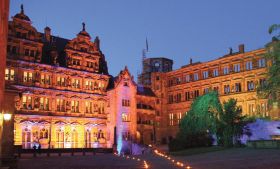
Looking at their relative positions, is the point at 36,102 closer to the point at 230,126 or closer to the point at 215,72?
the point at 230,126

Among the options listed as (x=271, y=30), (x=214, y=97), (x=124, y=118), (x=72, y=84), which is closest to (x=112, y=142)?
(x=124, y=118)

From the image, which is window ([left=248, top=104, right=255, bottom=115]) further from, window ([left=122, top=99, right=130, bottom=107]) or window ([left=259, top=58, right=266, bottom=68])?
window ([left=122, top=99, right=130, bottom=107])

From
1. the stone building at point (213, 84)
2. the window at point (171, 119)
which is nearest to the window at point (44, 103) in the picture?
the stone building at point (213, 84)

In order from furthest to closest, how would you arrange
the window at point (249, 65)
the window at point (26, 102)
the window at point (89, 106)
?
the window at point (249, 65)
the window at point (89, 106)
the window at point (26, 102)

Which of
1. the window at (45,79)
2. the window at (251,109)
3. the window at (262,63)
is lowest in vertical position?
the window at (251,109)

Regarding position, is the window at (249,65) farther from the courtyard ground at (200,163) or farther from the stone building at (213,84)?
the courtyard ground at (200,163)

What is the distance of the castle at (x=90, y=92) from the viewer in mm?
54719

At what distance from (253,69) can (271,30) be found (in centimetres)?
4620

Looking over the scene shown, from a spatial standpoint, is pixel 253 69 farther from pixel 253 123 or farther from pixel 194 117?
pixel 194 117

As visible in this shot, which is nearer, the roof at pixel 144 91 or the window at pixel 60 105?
the window at pixel 60 105

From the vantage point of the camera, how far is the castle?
54.7 metres

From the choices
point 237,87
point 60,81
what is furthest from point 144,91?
point 60,81

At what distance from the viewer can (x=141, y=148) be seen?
64250 millimetres

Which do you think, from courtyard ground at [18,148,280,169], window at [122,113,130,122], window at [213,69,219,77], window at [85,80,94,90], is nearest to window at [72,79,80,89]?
window at [85,80,94,90]
